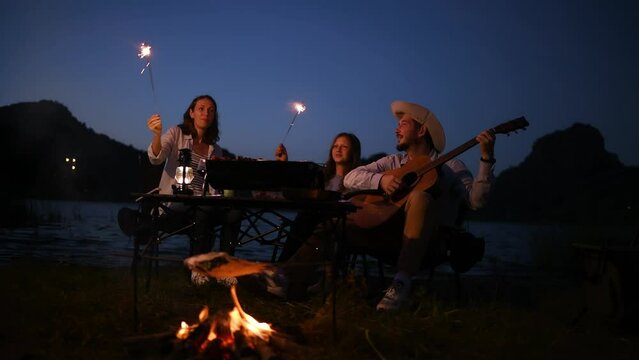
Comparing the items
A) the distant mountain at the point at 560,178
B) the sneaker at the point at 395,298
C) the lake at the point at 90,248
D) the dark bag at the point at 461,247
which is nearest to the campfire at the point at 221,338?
the lake at the point at 90,248

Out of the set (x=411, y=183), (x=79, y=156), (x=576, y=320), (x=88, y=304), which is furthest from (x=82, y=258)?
(x=79, y=156)

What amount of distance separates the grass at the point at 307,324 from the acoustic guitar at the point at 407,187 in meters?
0.53

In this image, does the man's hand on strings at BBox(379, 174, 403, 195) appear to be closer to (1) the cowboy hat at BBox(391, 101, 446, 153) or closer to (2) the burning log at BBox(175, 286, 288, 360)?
(1) the cowboy hat at BBox(391, 101, 446, 153)

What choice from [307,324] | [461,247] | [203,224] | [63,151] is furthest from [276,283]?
[63,151]

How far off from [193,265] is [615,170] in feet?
276

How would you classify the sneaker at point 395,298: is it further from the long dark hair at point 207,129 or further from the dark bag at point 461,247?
the long dark hair at point 207,129

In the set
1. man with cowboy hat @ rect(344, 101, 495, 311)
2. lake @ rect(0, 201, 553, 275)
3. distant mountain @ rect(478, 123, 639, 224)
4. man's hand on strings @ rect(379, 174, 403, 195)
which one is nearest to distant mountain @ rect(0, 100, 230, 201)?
lake @ rect(0, 201, 553, 275)

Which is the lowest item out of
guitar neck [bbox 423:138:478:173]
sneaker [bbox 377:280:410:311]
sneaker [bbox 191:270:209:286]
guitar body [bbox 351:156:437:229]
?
sneaker [bbox 191:270:209:286]

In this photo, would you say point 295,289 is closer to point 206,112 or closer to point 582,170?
point 206,112

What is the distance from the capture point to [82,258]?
8086mm

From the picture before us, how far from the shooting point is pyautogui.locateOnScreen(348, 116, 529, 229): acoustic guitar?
375 cm

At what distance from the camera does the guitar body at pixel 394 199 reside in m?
3.76

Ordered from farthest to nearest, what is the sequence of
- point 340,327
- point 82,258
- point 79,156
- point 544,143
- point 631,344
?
point 544,143 < point 79,156 < point 82,258 < point 631,344 < point 340,327

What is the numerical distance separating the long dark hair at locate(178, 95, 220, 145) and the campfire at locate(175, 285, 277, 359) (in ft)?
8.61
